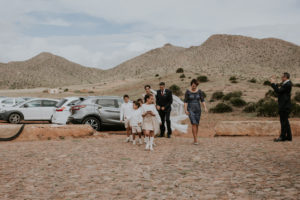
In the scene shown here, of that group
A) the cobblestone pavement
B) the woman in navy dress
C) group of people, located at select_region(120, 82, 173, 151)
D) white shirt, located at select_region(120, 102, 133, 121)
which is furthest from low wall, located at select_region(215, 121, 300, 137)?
white shirt, located at select_region(120, 102, 133, 121)

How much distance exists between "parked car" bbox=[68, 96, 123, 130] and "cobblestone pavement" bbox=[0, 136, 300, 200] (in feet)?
13.2

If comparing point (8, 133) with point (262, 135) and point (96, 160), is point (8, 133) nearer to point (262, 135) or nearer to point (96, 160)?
point (96, 160)

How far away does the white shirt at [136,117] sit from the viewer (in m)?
9.79

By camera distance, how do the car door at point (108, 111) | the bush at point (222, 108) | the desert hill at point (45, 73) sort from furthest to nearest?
the desert hill at point (45, 73) → the bush at point (222, 108) → the car door at point (108, 111)

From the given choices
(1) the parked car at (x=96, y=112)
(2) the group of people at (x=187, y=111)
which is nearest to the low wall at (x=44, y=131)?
(1) the parked car at (x=96, y=112)

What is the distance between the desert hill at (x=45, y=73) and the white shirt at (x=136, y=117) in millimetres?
90087

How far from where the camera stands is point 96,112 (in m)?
13.5

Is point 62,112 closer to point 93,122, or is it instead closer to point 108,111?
point 93,122

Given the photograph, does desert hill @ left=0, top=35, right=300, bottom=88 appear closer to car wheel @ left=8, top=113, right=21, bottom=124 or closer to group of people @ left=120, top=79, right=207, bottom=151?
car wheel @ left=8, top=113, right=21, bottom=124

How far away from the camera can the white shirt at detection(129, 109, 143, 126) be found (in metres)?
9.79

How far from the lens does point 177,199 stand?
4656 millimetres

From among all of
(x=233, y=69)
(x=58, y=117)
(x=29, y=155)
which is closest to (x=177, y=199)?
(x=29, y=155)

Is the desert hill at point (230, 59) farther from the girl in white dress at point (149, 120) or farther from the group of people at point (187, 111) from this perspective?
the girl in white dress at point (149, 120)

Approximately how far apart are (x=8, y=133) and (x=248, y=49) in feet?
310
